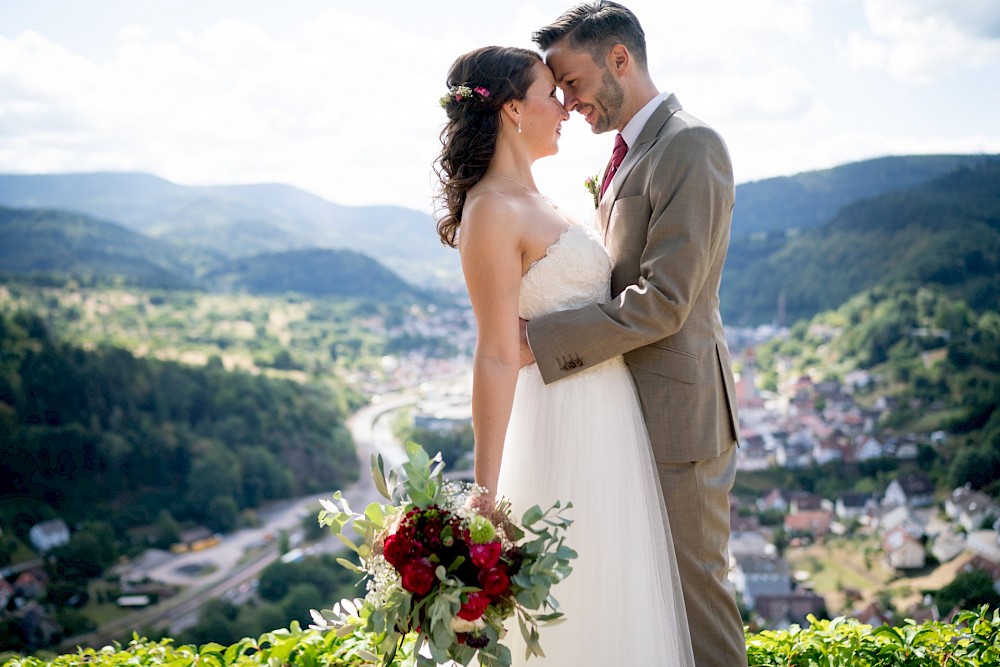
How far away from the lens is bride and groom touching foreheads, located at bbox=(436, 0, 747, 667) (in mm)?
2139

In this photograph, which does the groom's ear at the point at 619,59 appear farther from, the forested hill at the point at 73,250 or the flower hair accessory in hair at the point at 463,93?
the forested hill at the point at 73,250

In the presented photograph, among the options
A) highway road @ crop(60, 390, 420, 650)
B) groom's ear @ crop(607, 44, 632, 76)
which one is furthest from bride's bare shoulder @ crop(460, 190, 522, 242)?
highway road @ crop(60, 390, 420, 650)

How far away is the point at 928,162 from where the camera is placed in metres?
43.7

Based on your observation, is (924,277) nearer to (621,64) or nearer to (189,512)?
(189,512)

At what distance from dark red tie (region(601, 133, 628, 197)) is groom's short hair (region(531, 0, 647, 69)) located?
245 millimetres

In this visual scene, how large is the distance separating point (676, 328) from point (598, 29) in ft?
3.12

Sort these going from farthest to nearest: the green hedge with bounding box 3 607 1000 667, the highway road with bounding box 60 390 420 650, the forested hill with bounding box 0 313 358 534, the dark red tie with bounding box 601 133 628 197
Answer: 1. the forested hill with bounding box 0 313 358 534
2. the highway road with bounding box 60 390 420 650
3. the green hedge with bounding box 3 607 1000 667
4. the dark red tie with bounding box 601 133 628 197

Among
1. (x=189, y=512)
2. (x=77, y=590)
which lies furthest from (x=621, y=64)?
(x=189, y=512)

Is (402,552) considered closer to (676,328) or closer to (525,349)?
(525,349)

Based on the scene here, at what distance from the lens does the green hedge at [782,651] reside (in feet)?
8.77

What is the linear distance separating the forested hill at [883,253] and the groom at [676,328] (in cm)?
4051

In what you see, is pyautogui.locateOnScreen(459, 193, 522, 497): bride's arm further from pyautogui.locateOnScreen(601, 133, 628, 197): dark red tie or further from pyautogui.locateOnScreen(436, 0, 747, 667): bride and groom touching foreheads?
pyautogui.locateOnScreen(601, 133, 628, 197): dark red tie

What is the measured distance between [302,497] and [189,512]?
15.9ft

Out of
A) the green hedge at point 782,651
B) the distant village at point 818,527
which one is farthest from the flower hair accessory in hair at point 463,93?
the distant village at point 818,527
